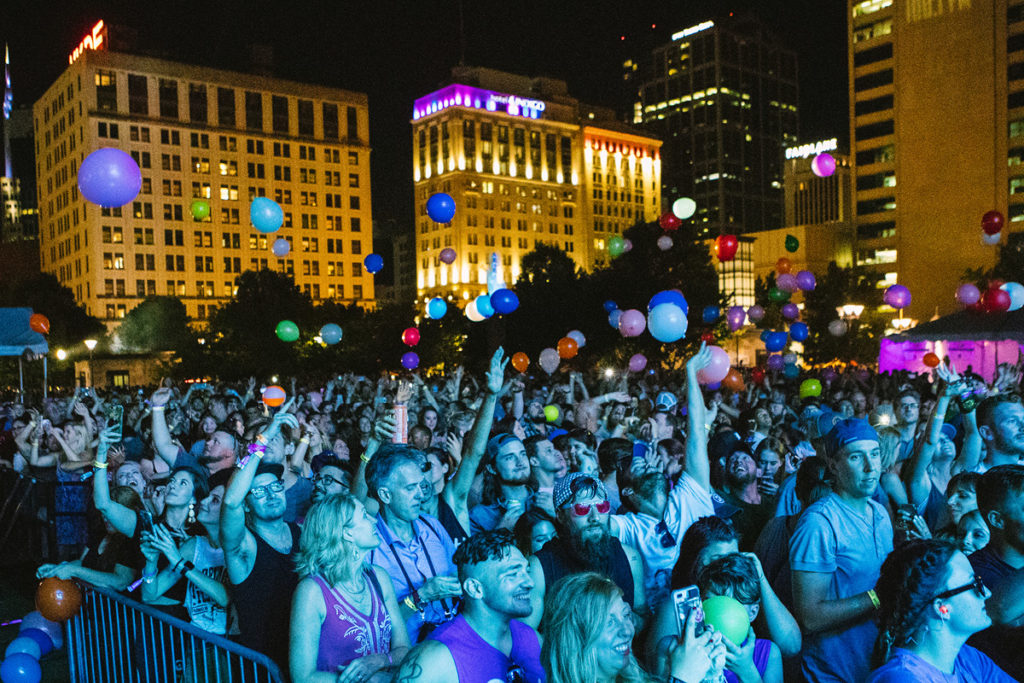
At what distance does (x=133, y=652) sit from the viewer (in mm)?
4133

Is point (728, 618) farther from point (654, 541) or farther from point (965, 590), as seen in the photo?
point (654, 541)

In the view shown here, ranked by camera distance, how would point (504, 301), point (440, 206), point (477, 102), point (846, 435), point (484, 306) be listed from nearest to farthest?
point (846, 435), point (440, 206), point (504, 301), point (484, 306), point (477, 102)

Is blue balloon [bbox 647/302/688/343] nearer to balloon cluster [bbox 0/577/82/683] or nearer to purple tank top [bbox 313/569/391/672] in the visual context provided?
balloon cluster [bbox 0/577/82/683]

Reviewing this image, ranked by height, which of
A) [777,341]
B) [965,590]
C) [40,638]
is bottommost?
[40,638]

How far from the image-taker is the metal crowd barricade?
331cm

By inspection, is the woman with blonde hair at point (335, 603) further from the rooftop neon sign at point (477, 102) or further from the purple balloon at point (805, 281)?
the rooftop neon sign at point (477, 102)

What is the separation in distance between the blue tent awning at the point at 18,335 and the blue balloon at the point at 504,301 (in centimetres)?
1000

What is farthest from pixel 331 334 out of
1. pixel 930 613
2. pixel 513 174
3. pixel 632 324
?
pixel 513 174

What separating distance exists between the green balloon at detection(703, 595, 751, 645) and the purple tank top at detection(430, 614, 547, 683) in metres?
0.56

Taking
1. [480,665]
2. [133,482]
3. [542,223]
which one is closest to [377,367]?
[133,482]

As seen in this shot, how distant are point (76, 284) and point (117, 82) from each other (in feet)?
71.5

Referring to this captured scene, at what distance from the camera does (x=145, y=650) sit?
3.99 metres

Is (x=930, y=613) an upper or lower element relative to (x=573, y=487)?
lower

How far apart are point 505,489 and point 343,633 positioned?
1.80 metres
